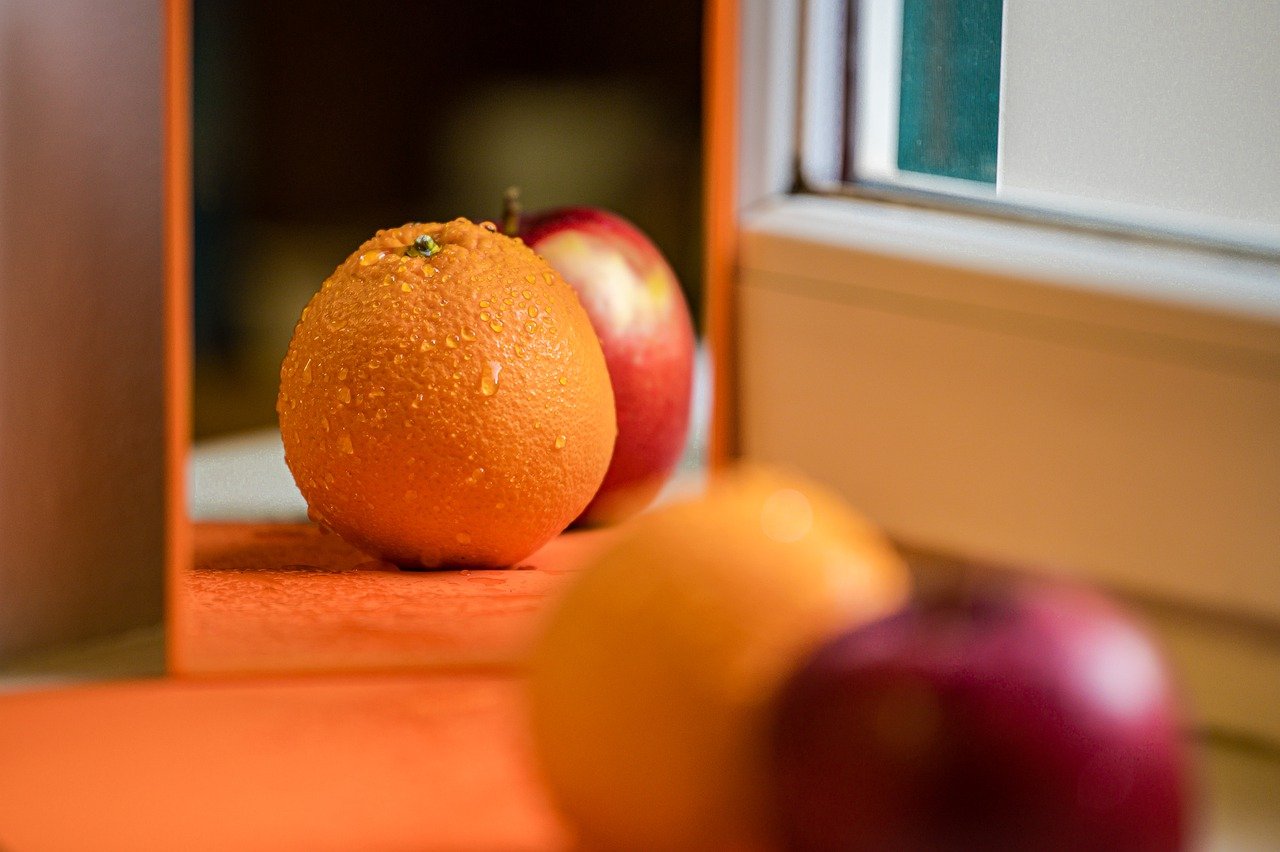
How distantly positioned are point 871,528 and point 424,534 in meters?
0.30

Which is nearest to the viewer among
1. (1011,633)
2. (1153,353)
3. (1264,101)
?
(1011,633)

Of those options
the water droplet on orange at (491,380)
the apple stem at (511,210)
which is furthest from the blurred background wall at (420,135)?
the water droplet on orange at (491,380)

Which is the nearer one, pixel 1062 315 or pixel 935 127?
pixel 1062 315

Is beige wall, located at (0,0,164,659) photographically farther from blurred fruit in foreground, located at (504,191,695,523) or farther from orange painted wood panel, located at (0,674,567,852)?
blurred fruit in foreground, located at (504,191,695,523)

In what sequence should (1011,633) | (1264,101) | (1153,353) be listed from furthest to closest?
(1264,101) < (1153,353) < (1011,633)

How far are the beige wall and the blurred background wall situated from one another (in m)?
0.07

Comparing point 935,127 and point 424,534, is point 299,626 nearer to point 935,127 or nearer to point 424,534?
point 424,534

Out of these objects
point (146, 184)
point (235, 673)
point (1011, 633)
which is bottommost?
point (235, 673)

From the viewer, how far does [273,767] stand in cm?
76

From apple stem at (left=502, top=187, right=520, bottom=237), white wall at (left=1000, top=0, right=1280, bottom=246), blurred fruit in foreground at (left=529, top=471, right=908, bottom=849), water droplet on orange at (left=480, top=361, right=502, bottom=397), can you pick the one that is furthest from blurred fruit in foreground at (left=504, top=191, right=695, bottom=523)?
blurred fruit in foreground at (left=529, top=471, right=908, bottom=849)

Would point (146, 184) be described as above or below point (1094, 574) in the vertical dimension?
above

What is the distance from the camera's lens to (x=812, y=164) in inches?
39.2

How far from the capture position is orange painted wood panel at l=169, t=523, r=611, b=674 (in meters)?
0.93

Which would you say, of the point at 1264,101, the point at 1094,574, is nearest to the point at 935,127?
the point at 1264,101
